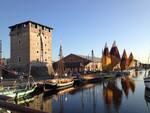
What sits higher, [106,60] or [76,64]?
[106,60]

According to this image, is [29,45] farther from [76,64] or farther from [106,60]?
[76,64]

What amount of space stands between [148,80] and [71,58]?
170ft

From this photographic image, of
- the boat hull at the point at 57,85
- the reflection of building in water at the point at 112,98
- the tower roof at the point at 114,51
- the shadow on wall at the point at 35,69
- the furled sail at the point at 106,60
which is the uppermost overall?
the tower roof at the point at 114,51

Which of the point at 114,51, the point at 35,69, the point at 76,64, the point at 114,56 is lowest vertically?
the point at 35,69

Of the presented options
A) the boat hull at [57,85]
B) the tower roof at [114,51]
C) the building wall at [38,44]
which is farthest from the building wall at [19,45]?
the tower roof at [114,51]

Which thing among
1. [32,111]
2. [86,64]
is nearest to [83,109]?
[32,111]

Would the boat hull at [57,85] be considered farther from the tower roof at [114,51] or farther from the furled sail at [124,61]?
the furled sail at [124,61]

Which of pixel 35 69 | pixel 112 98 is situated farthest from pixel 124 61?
pixel 112 98

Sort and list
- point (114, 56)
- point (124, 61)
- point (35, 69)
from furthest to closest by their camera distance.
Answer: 1. point (124, 61)
2. point (114, 56)
3. point (35, 69)

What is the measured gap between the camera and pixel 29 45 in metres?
59.4

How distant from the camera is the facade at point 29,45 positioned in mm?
60031

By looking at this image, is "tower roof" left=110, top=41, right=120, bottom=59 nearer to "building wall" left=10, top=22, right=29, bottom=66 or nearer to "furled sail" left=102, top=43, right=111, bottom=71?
"furled sail" left=102, top=43, right=111, bottom=71

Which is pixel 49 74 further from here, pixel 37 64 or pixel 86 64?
pixel 86 64

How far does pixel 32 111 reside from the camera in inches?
135
